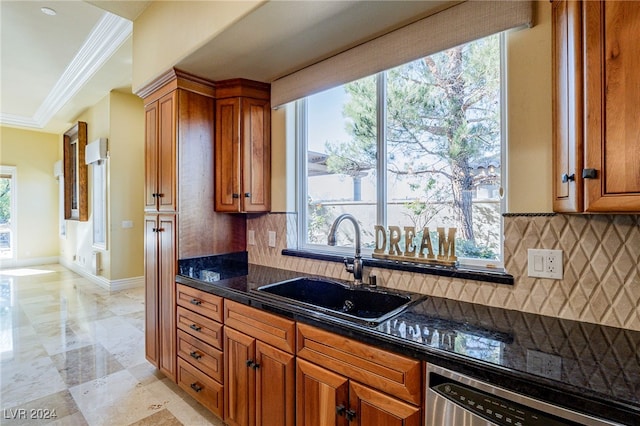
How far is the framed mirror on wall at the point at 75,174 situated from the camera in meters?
5.80

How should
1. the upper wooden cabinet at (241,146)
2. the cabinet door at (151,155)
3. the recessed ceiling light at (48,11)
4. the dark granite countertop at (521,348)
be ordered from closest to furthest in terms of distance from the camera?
1. the dark granite countertop at (521,348)
2. the upper wooden cabinet at (241,146)
3. the cabinet door at (151,155)
4. the recessed ceiling light at (48,11)

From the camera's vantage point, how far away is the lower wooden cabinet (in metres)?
1.14

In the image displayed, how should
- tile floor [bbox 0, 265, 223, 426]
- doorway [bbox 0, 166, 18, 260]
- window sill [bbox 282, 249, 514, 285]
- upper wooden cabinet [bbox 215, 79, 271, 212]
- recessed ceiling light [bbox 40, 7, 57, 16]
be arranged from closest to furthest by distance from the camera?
window sill [bbox 282, 249, 514, 285] < tile floor [bbox 0, 265, 223, 426] < upper wooden cabinet [bbox 215, 79, 271, 212] < recessed ceiling light [bbox 40, 7, 57, 16] < doorway [bbox 0, 166, 18, 260]

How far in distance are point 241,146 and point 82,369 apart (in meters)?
2.31

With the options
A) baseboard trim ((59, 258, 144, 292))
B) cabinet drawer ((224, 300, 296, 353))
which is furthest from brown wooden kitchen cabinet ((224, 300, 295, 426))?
baseboard trim ((59, 258, 144, 292))

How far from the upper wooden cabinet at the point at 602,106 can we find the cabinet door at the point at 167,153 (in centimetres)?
223

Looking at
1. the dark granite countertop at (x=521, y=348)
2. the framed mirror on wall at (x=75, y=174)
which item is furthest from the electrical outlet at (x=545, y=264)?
the framed mirror on wall at (x=75, y=174)

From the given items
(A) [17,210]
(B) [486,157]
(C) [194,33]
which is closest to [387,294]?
(B) [486,157]

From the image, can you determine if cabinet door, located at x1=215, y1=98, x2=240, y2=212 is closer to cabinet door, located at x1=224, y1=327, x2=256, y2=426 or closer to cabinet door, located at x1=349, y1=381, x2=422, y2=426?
cabinet door, located at x1=224, y1=327, x2=256, y2=426

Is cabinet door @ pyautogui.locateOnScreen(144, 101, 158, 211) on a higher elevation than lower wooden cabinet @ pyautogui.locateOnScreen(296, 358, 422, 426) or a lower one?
higher

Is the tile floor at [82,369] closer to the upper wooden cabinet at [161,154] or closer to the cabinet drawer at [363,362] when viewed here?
the cabinet drawer at [363,362]

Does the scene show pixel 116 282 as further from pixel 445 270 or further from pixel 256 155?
pixel 445 270

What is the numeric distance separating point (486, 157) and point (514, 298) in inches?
27.7

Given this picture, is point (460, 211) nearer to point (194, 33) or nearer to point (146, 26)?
point (194, 33)
